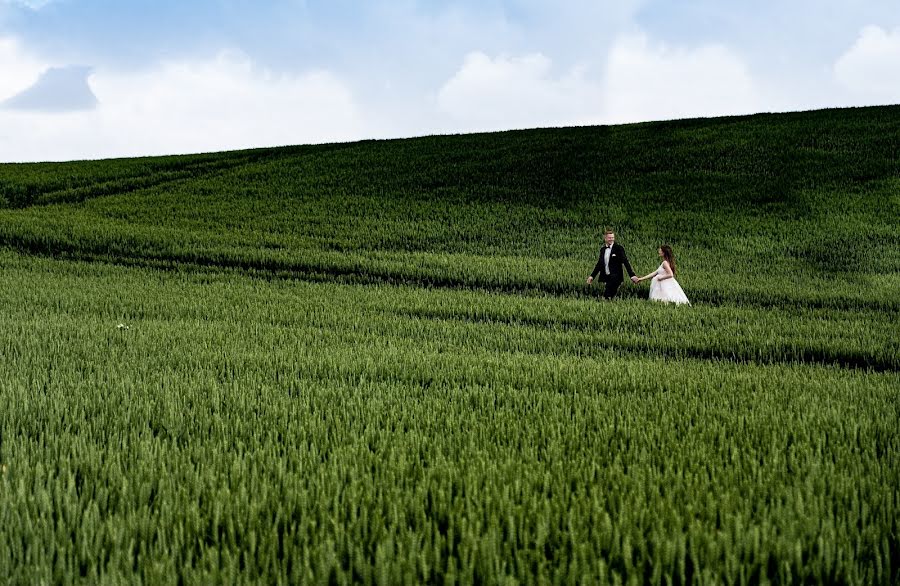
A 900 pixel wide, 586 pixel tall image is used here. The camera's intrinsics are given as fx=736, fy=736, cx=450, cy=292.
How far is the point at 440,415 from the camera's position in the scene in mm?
5238

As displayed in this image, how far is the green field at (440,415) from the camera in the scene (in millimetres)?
2873

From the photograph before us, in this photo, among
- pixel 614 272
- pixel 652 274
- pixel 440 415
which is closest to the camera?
pixel 440 415

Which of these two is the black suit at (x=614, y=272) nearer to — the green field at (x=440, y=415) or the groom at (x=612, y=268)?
the groom at (x=612, y=268)

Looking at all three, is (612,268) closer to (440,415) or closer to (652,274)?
(652,274)

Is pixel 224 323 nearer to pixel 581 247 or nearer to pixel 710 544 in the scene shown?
pixel 710 544

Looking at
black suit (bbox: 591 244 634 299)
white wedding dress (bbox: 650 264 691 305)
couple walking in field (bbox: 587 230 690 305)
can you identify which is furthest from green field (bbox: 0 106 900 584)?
white wedding dress (bbox: 650 264 691 305)

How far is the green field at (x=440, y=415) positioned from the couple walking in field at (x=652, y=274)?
2.02 ft

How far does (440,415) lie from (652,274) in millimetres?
9613

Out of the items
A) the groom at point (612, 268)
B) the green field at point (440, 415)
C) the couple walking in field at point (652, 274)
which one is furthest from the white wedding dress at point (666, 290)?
the green field at point (440, 415)

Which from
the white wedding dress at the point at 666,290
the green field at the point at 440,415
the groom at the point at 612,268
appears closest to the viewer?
the green field at the point at 440,415

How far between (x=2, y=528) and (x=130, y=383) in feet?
9.75

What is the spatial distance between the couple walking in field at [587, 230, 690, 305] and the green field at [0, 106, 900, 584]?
62 cm

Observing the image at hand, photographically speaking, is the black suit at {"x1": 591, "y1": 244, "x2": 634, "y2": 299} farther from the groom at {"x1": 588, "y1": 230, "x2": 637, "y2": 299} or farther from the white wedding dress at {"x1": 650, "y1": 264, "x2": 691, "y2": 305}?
the white wedding dress at {"x1": 650, "y1": 264, "x2": 691, "y2": 305}

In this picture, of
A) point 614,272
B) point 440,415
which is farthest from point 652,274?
point 440,415
